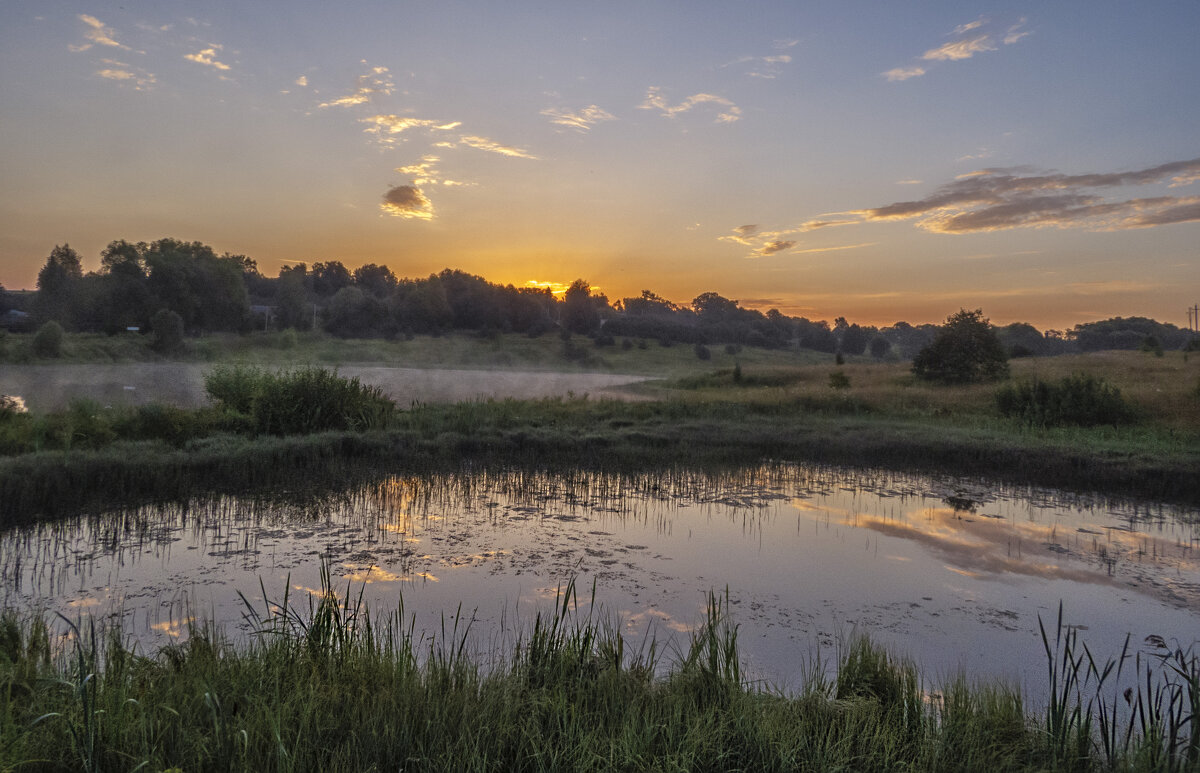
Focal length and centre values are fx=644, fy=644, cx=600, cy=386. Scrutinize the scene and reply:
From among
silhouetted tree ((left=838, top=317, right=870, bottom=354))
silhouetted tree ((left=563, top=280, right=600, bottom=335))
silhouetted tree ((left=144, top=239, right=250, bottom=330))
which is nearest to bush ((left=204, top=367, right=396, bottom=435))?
silhouetted tree ((left=144, top=239, right=250, bottom=330))

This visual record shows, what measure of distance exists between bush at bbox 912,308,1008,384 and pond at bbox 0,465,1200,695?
25257 millimetres

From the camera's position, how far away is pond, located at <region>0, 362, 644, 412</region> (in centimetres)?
2664

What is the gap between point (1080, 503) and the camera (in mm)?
11898

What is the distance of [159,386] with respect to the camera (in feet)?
107

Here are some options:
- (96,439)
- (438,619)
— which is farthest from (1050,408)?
(96,439)

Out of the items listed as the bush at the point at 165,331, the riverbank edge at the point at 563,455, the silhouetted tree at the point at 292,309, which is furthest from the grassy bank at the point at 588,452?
the silhouetted tree at the point at 292,309

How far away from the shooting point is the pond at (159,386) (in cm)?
2664

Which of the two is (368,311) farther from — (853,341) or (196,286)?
(853,341)

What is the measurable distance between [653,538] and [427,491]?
176 inches

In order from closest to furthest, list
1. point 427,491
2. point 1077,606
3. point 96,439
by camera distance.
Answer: point 1077,606
point 427,491
point 96,439

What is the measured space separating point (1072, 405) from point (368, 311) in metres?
67.8

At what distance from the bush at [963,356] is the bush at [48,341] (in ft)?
176

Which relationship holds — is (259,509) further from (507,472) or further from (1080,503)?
(1080,503)

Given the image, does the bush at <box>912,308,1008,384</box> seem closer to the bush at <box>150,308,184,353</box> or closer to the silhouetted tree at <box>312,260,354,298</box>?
the bush at <box>150,308,184,353</box>
